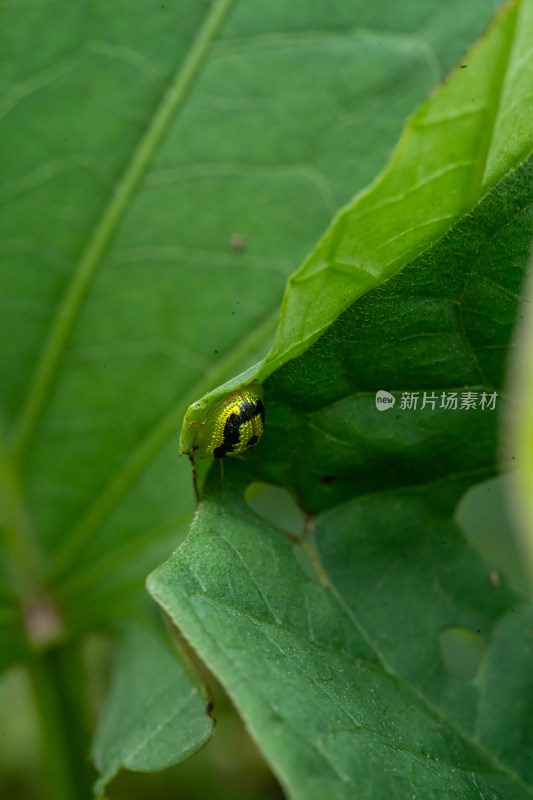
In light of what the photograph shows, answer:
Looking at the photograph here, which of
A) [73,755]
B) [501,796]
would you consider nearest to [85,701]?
[73,755]

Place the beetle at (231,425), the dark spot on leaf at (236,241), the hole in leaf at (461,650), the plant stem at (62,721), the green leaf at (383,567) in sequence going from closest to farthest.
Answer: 1. the green leaf at (383,567)
2. the beetle at (231,425)
3. the hole in leaf at (461,650)
4. the plant stem at (62,721)
5. the dark spot on leaf at (236,241)

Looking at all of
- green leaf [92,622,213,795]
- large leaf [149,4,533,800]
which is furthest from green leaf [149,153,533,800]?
green leaf [92,622,213,795]

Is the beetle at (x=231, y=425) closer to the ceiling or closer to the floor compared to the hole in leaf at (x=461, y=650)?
closer to the ceiling

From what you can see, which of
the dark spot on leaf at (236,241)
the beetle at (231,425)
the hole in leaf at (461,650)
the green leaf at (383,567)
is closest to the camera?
the green leaf at (383,567)

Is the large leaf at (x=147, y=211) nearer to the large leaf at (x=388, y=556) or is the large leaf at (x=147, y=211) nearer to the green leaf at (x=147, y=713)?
the green leaf at (x=147, y=713)

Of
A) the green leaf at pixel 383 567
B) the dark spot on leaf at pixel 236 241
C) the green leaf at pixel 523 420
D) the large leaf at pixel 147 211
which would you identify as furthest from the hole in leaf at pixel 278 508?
the dark spot on leaf at pixel 236 241

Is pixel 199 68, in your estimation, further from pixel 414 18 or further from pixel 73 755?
pixel 73 755

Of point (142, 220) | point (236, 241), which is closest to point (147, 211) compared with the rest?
point (142, 220)
